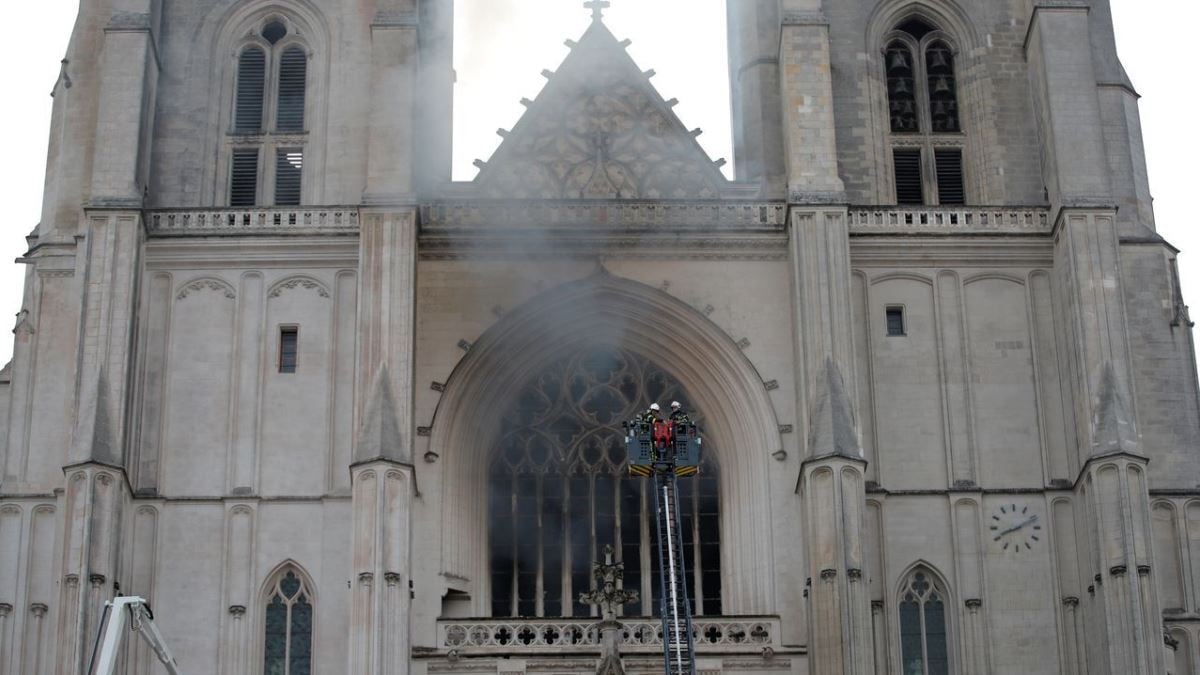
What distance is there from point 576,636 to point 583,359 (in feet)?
18.2

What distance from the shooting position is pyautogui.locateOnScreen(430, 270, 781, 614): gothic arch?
125 ft

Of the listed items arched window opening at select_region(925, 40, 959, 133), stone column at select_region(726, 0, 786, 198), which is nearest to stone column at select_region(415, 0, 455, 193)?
stone column at select_region(726, 0, 786, 198)

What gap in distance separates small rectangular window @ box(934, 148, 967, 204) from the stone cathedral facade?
2.6 inches

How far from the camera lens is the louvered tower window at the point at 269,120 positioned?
41344 mm

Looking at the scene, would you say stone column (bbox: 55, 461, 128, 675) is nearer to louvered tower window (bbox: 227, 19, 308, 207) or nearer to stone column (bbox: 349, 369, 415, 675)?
stone column (bbox: 349, 369, 415, 675)

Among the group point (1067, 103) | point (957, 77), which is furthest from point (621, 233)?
point (1067, 103)

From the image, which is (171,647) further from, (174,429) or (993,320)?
(993,320)

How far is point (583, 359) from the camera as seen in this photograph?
40.2 meters

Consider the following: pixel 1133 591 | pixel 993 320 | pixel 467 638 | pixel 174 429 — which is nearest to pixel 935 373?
pixel 993 320

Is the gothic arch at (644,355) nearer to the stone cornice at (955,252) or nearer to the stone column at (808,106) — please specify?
the stone column at (808,106)

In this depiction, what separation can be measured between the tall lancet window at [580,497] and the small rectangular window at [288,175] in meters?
5.41

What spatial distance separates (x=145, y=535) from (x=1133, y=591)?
15.3 metres

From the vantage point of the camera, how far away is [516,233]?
39.9 meters

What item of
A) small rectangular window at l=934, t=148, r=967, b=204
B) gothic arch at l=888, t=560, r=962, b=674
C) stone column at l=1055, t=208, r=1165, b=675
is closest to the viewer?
stone column at l=1055, t=208, r=1165, b=675
